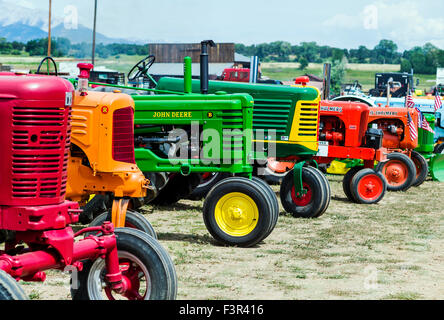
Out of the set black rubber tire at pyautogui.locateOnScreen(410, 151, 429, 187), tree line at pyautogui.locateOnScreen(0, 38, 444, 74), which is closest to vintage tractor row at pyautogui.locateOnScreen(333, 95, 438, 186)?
black rubber tire at pyautogui.locateOnScreen(410, 151, 429, 187)

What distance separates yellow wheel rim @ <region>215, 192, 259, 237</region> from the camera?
23.1 ft

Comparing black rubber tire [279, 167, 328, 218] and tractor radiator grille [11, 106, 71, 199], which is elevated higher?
tractor radiator grille [11, 106, 71, 199]

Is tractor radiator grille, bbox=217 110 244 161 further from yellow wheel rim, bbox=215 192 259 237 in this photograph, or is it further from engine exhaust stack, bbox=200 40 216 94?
engine exhaust stack, bbox=200 40 216 94

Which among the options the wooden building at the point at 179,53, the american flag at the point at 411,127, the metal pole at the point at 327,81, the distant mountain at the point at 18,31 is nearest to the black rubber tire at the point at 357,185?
the american flag at the point at 411,127

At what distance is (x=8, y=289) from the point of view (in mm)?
3367

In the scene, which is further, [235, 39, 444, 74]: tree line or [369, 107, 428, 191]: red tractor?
[235, 39, 444, 74]: tree line

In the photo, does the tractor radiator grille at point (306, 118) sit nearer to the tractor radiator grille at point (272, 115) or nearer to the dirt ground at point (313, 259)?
the tractor radiator grille at point (272, 115)

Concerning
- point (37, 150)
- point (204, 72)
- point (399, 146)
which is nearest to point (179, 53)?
point (399, 146)

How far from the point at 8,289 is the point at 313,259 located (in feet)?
12.2

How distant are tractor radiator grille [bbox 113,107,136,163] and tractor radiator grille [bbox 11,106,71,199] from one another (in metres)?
2.04

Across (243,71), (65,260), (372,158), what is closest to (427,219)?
(372,158)

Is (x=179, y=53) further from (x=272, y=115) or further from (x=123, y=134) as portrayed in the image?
(x=123, y=134)

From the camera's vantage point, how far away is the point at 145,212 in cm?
915

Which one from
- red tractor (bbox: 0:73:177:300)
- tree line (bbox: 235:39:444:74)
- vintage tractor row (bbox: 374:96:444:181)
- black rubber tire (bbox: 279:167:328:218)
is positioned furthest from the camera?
tree line (bbox: 235:39:444:74)
